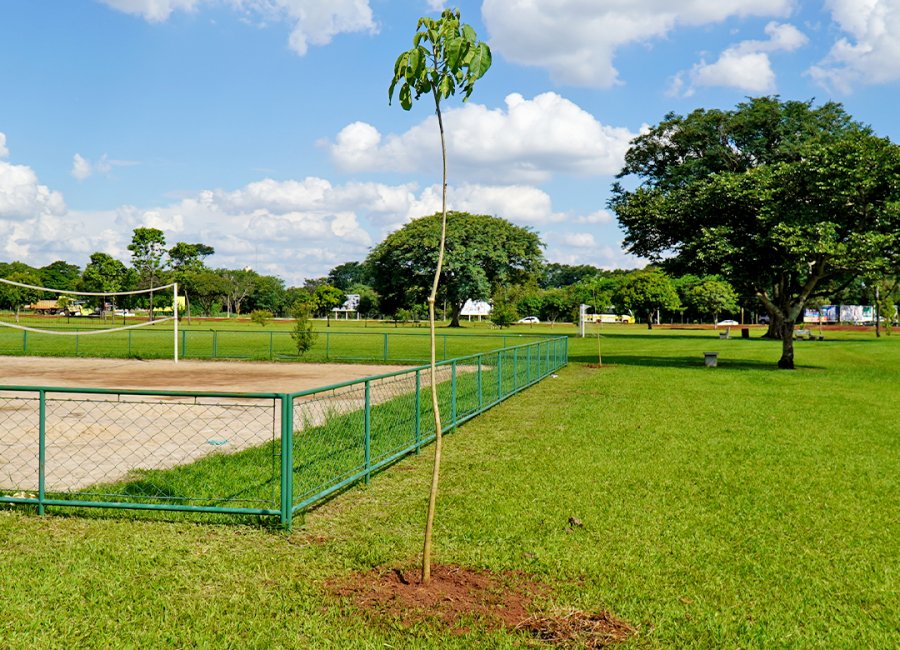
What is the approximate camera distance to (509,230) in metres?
79.0

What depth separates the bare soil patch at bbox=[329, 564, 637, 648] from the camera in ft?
16.1

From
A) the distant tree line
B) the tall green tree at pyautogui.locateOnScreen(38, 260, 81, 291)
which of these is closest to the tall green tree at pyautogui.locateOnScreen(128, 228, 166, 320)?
the distant tree line

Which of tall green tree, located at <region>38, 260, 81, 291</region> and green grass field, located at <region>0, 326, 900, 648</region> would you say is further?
tall green tree, located at <region>38, 260, 81, 291</region>

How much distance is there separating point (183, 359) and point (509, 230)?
174 ft

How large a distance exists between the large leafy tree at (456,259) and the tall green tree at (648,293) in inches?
671

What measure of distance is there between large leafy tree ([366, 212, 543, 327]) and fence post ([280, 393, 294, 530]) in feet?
212

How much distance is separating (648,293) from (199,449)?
273 feet

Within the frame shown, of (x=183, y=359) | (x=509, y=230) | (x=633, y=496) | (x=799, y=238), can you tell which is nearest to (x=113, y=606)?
(x=633, y=496)

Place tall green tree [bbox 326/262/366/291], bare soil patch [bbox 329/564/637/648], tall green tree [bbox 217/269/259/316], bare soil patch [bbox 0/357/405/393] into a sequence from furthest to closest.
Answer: tall green tree [bbox 326/262/366/291] < tall green tree [bbox 217/269/259/316] < bare soil patch [bbox 0/357/405/393] < bare soil patch [bbox 329/564/637/648]

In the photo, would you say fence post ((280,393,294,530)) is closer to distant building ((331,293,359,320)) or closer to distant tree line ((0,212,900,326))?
distant tree line ((0,212,900,326))

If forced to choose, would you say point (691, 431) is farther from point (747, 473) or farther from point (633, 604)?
point (633, 604)

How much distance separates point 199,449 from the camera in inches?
434

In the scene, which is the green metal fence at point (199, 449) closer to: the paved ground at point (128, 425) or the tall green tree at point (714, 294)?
the paved ground at point (128, 425)

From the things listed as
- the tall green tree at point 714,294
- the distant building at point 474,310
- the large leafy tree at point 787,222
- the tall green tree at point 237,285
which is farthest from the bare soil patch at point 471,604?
the distant building at point 474,310
